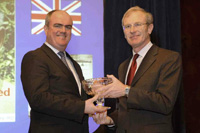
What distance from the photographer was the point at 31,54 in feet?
7.87

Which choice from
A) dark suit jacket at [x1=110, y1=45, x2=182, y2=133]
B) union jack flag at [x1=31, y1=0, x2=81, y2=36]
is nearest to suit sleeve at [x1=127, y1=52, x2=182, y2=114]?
dark suit jacket at [x1=110, y1=45, x2=182, y2=133]

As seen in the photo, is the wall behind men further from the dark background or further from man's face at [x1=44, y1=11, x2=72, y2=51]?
man's face at [x1=44, y1=11, x2=72, y2=51]

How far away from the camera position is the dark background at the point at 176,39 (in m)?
3.88

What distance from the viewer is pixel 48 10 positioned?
3.69 m

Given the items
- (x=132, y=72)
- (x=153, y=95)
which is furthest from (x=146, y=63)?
(x=153, y=95)

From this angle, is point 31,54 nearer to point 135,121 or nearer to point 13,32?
point 135,121

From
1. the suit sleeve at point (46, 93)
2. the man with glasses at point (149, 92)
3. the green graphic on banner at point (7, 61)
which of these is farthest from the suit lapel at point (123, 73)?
the green graphic on banner at point (7, 61)

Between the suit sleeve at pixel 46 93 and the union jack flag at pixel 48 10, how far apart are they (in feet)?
4.37

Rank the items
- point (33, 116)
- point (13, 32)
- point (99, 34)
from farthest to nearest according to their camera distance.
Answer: point (99, 34)
point (13, 32)
point (33, 116)

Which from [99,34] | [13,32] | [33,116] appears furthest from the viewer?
[99,34]

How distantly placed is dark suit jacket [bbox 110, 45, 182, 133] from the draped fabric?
5.22 feet

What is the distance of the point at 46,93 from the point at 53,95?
55mm

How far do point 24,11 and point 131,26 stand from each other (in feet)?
5.55

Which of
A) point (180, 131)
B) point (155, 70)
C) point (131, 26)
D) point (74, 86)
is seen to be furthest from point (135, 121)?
point (180, 131)
